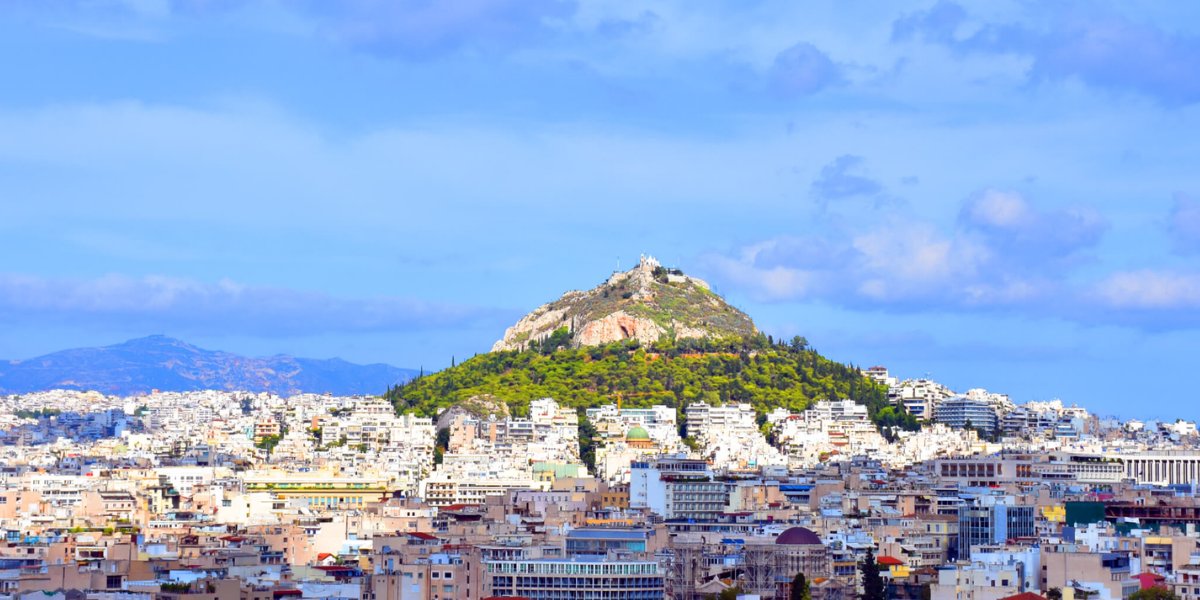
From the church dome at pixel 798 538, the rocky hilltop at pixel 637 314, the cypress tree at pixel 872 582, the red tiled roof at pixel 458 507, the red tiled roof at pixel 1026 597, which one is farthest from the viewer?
the rocky hilltop at pixel 637 314

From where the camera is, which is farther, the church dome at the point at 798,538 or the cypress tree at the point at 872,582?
the church dome at the point at 798,538

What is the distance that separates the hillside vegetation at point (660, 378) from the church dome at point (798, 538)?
7752 cm

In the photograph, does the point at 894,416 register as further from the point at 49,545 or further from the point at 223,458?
the point at 49,545

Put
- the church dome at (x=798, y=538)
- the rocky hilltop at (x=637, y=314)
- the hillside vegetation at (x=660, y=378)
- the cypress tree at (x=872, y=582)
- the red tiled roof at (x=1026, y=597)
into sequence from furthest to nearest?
the rocky hilltop at (x=637, y=314) → the hillside vegetation at (x=660, y=378) → the church dome at (x=798, y=538) → the cypress tree at (x=872, y=582) → the red tiled roof at (x=1026, y=597)

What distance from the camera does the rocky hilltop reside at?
179625 millimetres

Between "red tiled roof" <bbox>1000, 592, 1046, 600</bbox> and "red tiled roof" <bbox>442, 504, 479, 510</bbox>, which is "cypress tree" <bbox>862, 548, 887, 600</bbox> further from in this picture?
"red tiled roof" <bbox>442, 504, 479, 510</bbox>

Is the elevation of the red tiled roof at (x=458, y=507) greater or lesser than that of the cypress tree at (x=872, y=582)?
greater

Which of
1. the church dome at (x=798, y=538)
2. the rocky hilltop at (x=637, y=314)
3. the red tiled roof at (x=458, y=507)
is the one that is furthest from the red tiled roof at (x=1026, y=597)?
the rocky hilltop at (x=637, y=314)

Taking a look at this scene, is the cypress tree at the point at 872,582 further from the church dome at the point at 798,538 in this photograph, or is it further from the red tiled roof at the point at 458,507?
the red tiled roof at the point at 458,507

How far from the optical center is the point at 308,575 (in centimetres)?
7444

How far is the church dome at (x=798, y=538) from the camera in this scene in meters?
79.2

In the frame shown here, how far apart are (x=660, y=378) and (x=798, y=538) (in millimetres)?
89561

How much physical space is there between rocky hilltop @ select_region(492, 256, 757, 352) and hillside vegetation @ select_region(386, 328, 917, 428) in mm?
2390

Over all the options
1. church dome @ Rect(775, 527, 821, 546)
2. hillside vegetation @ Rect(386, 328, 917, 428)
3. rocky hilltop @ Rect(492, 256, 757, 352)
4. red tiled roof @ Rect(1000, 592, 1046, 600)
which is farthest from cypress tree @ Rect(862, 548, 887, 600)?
rocky hilltop @ Rect(492, 256, 757, 352)
